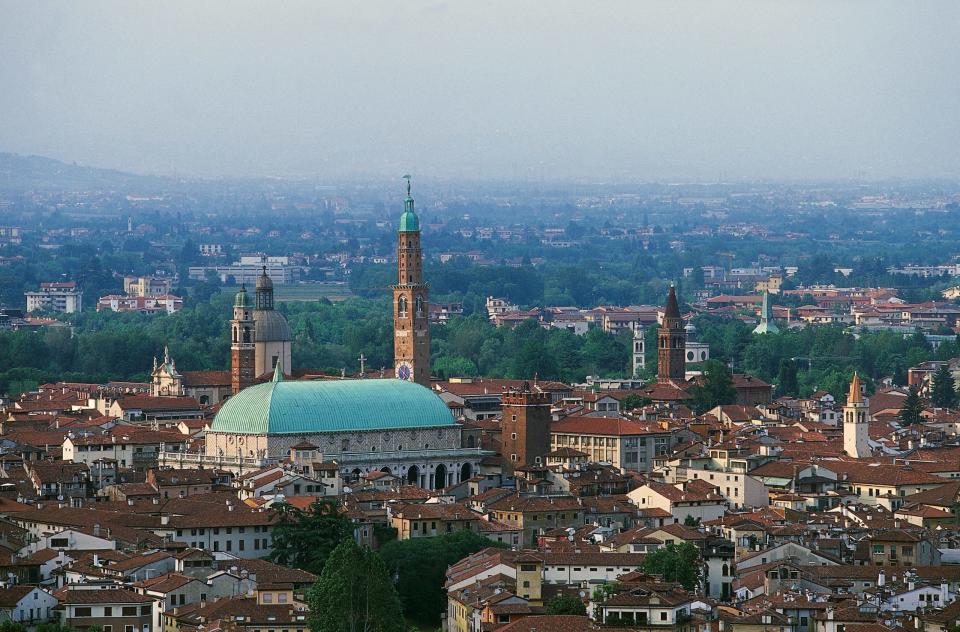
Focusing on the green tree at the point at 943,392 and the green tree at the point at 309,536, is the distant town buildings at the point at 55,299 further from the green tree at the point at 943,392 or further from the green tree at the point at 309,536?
the green tree at the point at 309,536

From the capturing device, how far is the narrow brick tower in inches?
2064

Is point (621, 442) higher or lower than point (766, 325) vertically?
higher

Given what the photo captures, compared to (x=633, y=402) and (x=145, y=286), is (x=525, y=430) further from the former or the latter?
(x=145, y=286)

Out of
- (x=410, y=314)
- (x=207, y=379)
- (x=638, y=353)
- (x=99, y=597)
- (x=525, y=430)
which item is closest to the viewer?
(x=99, y=597)

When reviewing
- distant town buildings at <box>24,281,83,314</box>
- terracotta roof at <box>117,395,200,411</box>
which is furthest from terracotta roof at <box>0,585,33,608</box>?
distant town buildings at <box>24,281,83,314</box>

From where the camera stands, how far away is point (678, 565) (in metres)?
37.2

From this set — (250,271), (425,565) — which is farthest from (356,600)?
(250,271)

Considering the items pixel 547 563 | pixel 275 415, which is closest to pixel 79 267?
pixel 275 415

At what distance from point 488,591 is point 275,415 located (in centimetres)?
1604

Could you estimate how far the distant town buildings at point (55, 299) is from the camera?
13450 centimetres

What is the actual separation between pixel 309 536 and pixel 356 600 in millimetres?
7007

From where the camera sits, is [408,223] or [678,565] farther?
[408,223]

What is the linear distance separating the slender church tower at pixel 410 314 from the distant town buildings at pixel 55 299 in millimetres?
66991

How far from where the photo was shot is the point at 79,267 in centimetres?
16225
